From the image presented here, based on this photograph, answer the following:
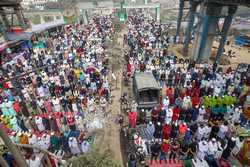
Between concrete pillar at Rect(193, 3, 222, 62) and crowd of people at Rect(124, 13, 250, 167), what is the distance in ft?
19.5

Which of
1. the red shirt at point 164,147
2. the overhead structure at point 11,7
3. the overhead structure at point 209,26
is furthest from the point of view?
the overhead structure at point 209,26

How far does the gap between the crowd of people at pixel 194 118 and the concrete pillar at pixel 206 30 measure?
593cm

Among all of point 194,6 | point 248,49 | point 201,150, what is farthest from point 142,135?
point 248,49

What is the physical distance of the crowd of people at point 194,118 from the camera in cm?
913

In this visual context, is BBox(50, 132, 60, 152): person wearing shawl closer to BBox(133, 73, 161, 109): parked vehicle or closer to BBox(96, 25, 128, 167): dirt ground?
BBox(96, 25, 128, 167): dirt ground

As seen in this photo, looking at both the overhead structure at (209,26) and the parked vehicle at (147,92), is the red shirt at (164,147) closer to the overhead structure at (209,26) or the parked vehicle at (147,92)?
the parked vehicle at (147,92)

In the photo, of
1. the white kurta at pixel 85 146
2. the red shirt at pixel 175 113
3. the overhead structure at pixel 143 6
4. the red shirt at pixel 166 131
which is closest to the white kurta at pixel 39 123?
the white kurta at pixel 85 146

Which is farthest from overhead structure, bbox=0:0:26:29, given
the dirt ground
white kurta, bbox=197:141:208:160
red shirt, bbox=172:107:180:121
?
white kurta, bbox=197:141:208:160

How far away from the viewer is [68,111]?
1268 cm

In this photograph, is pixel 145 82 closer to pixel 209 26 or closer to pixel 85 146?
pixel 85 146

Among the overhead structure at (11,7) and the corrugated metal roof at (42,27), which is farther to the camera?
the corrugated metal roof at (42,27)

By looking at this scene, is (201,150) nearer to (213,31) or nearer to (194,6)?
(213,31)

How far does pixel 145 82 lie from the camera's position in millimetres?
12531

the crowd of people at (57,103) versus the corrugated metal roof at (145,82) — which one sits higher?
the corrugated metal roof at (145,82)
